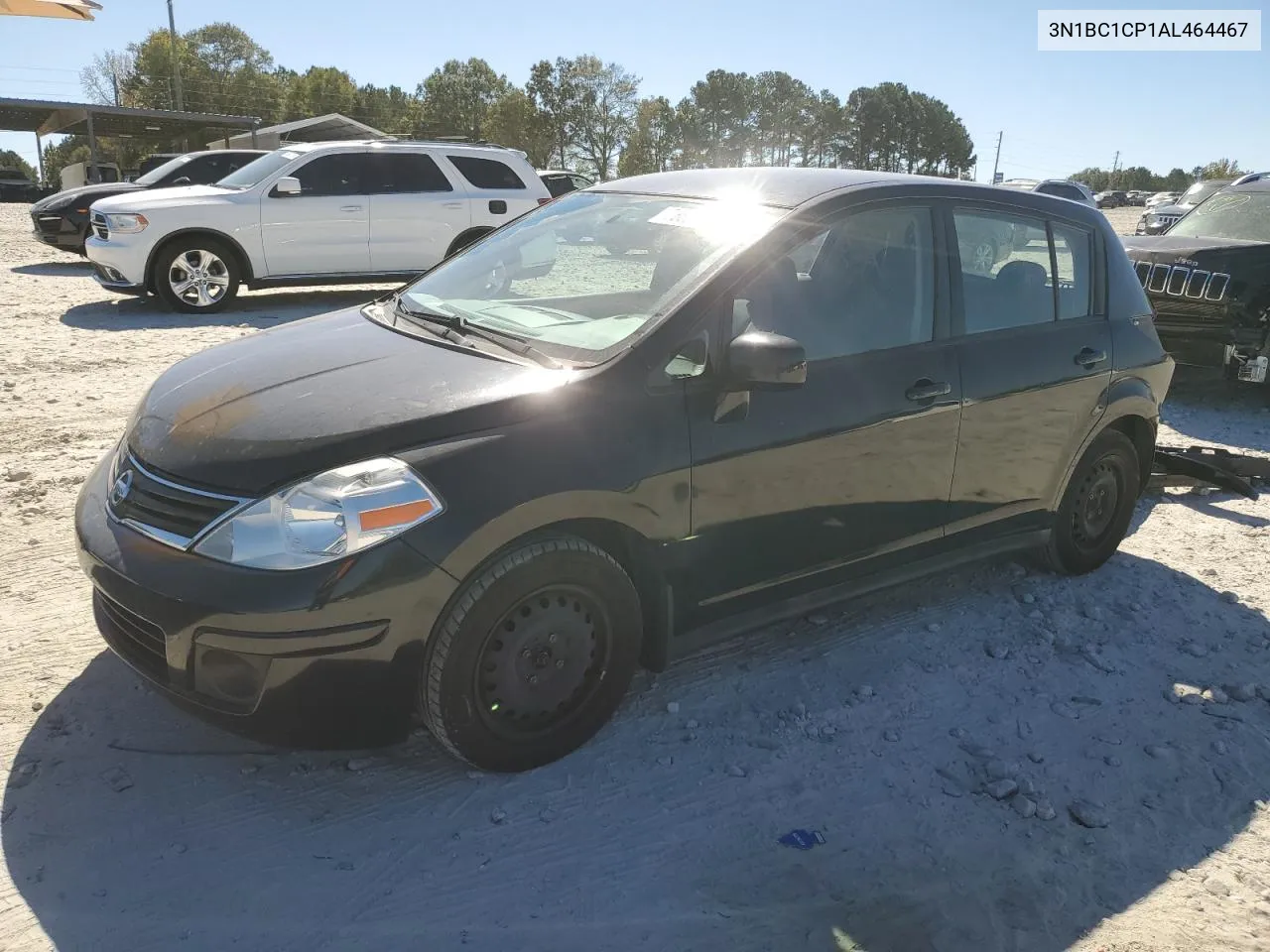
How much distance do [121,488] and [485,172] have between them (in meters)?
9.95

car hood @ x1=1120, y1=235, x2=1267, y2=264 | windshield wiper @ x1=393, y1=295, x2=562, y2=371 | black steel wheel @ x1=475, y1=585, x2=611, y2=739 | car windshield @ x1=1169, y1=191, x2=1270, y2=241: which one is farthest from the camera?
car windshield @ x1=1169, y1=191, x2=1270, y2=241

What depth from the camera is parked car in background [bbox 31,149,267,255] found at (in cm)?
1354

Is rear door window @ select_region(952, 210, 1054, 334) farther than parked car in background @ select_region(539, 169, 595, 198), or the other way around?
parked car in background @ select_region(539, 169, 595, 198)

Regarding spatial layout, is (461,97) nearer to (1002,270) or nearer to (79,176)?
(79,176)

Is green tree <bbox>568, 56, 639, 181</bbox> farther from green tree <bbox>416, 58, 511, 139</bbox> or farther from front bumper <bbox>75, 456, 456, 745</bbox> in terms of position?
front bumper <bbox>75, 456, 456, 745</bbox>

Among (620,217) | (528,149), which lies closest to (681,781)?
(620,217)

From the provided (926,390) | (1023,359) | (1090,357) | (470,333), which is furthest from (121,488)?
(1090,357)

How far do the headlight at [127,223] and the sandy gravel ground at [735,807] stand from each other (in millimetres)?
6997

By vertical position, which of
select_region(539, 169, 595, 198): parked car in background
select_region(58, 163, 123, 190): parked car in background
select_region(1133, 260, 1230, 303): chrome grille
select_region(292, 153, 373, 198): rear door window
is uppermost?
select_region(58, 163, 123, 190): parked car in background

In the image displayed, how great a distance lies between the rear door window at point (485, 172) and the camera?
11.9 metres

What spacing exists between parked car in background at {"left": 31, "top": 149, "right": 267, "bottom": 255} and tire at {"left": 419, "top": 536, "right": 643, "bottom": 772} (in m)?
12.4

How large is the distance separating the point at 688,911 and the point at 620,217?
8.29 ft

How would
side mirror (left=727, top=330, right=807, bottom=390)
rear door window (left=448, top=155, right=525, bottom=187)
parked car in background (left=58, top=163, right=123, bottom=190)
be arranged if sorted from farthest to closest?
parked car in background (left=58, top=163, right=123, bottom=190) → rear door window (left=448, top=155, right=525, bottom=187) → side mirror (left=727, top=330, right=807, bottom=390)

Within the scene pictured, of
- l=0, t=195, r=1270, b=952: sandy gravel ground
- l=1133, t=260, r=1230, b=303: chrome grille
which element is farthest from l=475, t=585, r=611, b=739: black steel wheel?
l=1133, t=260, r=1230, b=303: chrome grille
